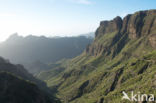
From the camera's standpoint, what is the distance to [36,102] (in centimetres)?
11856

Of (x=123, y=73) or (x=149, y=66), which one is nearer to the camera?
(x=149, y=66)

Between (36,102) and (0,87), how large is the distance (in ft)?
93.0

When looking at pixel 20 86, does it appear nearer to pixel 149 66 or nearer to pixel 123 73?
pixel 123 73

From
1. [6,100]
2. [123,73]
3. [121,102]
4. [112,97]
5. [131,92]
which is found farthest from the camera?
[123,73]

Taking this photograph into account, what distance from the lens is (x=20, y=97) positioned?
112250 millimetres

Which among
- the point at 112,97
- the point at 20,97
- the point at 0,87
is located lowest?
the point at 112,97

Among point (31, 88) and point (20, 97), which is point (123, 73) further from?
point (20, 97)

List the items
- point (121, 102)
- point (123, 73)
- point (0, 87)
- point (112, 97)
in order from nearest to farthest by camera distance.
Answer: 1. point (0, 87)
2. point (121, 102)
3. point (112, 97)
4. point (123, 73)

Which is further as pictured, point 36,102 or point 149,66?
point 149,66

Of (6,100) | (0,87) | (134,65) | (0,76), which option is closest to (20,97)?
(6,100)

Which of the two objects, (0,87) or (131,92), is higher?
(0,87)

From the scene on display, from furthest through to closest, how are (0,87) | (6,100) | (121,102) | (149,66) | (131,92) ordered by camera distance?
(149,66), (131,92), (121,102), (0,87), (6,100)

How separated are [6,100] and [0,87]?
1392 cm

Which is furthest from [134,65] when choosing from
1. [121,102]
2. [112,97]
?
[121,102]
